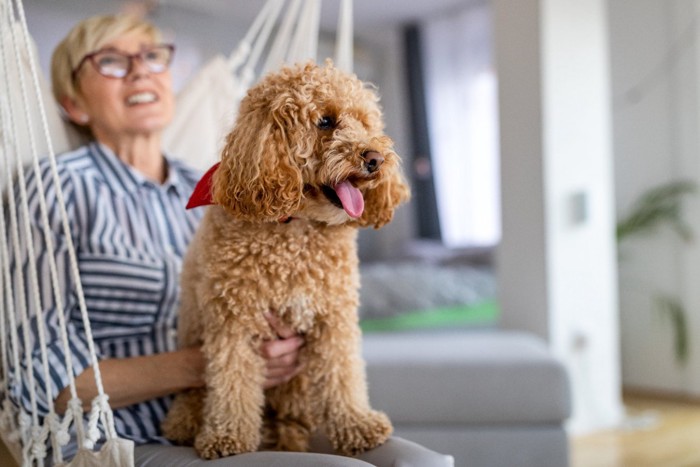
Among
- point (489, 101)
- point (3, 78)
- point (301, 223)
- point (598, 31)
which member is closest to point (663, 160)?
point (598, 31)

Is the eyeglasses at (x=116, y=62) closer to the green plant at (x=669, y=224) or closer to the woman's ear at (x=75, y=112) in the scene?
the woman's ear at (x=75, y=112)

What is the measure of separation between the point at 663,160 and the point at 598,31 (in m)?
1.07

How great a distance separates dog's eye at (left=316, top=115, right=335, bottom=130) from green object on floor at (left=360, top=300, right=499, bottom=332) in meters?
2.55

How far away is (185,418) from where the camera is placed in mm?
1309

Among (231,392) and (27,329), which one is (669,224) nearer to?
(231,392)

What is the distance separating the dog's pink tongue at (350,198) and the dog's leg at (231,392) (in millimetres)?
278

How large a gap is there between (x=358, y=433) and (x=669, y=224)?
2.93 meters

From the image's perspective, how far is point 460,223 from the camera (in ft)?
21.0

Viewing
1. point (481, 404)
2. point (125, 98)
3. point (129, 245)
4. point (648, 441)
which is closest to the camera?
point (129, 245)

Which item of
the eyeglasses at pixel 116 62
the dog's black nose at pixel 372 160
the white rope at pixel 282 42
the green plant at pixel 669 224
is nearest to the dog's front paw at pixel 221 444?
the dog's black nose at pixel 372 160

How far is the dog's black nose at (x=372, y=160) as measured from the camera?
3.59ft

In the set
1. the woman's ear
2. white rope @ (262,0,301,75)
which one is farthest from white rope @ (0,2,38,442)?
white rope @ (262,0,301,75)

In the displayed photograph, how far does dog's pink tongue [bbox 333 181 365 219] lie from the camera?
1.11 metres

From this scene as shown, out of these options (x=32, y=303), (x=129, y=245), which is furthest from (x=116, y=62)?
(x=32, y=303)
